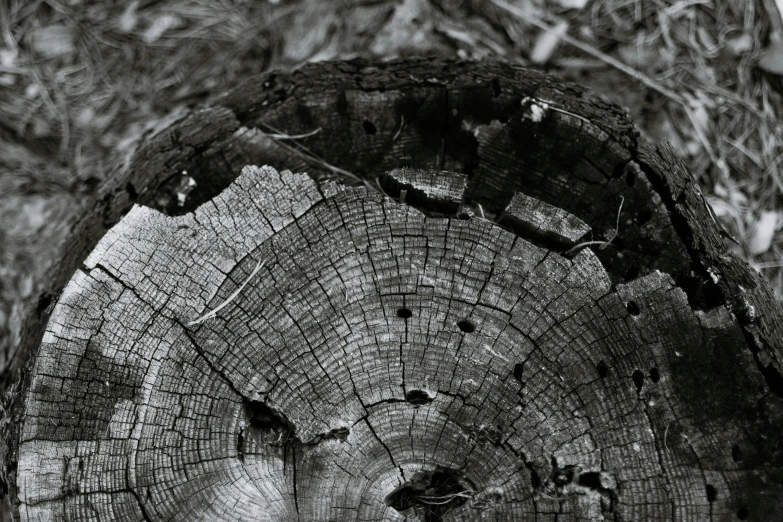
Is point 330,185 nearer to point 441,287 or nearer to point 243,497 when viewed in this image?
point 441,287

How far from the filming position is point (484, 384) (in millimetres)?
1582

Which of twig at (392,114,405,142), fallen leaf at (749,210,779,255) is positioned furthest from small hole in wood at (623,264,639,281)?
fallen leaf at (749,210,779,255)

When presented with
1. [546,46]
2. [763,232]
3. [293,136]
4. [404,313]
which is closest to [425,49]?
[546,46]

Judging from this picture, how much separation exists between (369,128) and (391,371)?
83cm

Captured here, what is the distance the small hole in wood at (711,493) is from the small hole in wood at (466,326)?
2.52 ft

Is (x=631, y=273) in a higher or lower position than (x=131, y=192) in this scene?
lower

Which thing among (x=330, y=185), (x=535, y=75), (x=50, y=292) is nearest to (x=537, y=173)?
(x=535, y=75)

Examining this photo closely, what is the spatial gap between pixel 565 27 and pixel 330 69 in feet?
5.25

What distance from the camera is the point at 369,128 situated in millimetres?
1921

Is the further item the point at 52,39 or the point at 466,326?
the point at 52,39

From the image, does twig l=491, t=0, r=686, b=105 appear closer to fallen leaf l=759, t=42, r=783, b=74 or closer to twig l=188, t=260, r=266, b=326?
fallen leaf l=759, t=42, r=783, b=74

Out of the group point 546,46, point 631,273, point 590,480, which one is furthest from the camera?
point 546,46

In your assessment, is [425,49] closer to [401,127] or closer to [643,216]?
[401,127]

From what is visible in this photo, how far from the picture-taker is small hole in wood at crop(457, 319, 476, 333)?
1.60 meters
